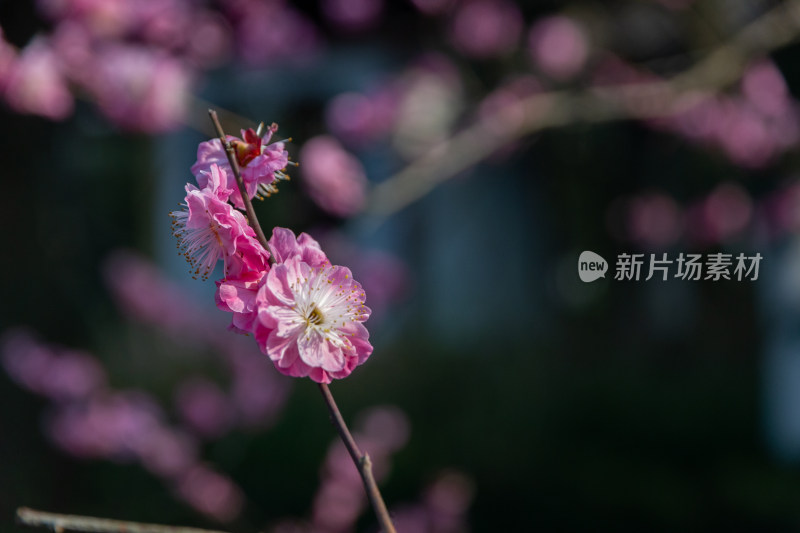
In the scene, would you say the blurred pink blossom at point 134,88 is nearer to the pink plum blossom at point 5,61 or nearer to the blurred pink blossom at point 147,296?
the pink plum blossom at point 5,61

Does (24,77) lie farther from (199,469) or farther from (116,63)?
(199,469)

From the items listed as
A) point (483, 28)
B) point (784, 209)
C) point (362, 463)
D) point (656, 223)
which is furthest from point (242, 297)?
point (656, 223)

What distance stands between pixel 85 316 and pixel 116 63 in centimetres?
116

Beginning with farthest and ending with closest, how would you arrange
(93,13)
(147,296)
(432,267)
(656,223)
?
(432,267)
(656,223)
(147,296)
(93,13)

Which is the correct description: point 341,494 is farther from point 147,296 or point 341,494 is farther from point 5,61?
point 5,61

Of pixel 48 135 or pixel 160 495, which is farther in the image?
pixel 160 495

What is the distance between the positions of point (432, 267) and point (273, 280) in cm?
555

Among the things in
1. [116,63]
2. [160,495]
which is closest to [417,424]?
[160,495]

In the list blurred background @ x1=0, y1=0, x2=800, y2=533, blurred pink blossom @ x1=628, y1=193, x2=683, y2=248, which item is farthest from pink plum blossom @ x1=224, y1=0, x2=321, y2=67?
blurred pink blossom @ x1=628, y1=193, x2=683, y2=248

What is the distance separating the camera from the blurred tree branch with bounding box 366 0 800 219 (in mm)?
2504

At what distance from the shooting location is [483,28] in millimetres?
4270

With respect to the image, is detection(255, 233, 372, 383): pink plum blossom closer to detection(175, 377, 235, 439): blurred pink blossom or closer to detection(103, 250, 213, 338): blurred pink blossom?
detection(175, 377, 235, 439): blurred pink blossom

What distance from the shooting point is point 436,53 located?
15.6 feet

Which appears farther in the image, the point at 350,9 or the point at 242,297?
the point at 350,9
